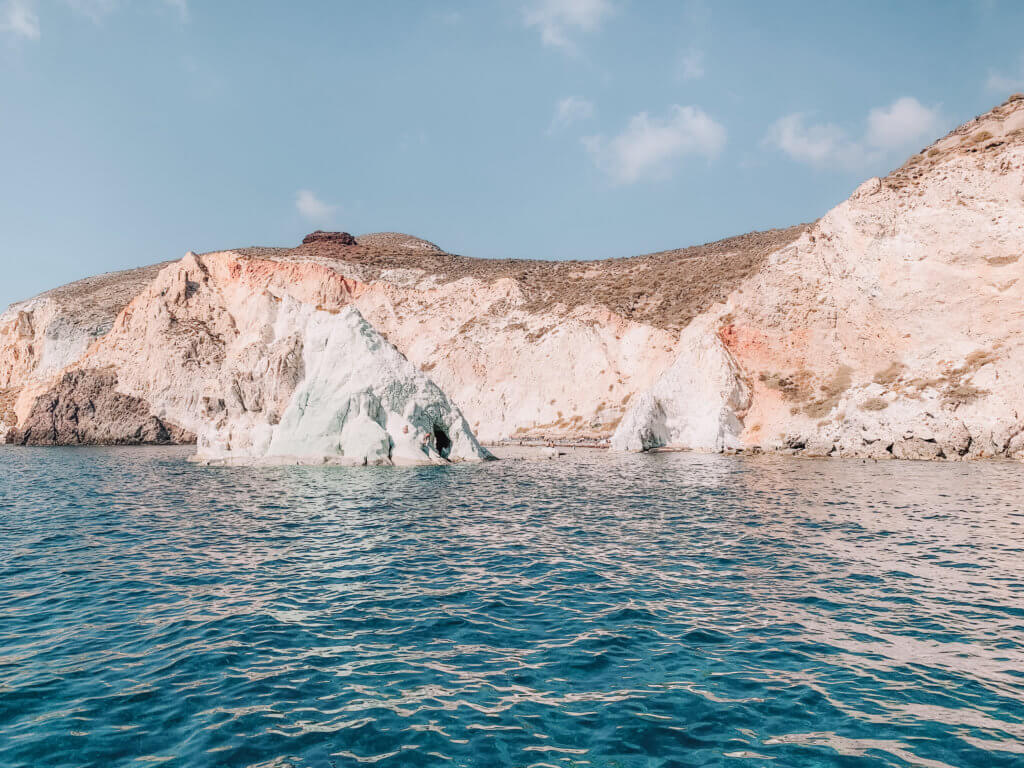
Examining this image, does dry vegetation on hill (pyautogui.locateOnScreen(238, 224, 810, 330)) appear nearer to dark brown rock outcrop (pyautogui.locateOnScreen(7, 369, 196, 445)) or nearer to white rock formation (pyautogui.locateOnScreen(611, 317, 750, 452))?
white rock formation (pyautogui.locateOnScreen(611, 317, 750, 452))

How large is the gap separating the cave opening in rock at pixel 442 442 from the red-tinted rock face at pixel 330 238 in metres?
118

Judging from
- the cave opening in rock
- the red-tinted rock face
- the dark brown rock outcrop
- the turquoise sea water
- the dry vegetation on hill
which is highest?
the red-tinted rock face

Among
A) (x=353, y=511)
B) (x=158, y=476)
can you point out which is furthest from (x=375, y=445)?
(x=353, y=511)

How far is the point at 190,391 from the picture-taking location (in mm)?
91688

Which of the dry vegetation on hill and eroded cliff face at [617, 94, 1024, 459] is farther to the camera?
the dry vegetation on hill

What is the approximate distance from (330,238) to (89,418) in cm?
8226

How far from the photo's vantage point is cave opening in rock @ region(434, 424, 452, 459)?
47.4m

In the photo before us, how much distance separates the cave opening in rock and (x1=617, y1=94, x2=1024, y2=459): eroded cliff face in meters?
22.6

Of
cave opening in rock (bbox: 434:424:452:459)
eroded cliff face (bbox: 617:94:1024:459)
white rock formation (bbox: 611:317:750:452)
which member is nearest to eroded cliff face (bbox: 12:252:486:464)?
cave opening in rock (bbox: 434:424:452:459)

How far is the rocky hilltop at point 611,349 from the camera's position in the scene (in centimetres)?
4572

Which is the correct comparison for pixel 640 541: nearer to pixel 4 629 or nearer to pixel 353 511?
pixel 353 511

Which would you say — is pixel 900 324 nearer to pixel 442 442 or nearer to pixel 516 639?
pixel 442 442

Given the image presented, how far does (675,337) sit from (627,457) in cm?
3021

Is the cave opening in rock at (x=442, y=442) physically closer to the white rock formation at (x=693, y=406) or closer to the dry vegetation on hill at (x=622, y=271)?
the white rock formation at (x=693, y=406)
